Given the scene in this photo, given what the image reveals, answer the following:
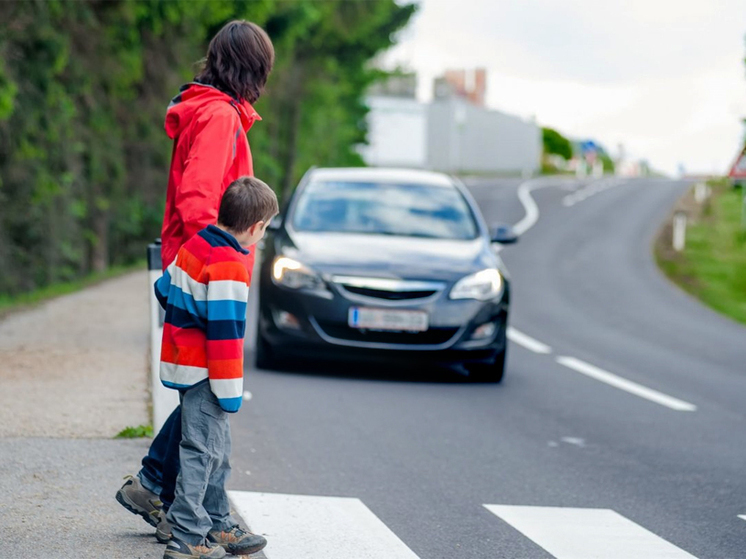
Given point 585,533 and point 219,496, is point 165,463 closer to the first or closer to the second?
point 219,496

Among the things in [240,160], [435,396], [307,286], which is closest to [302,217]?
[307,286]

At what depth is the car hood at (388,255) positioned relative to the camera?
9.45 m

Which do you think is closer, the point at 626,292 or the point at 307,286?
the point at 307,286

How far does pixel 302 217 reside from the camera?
34.6 feet

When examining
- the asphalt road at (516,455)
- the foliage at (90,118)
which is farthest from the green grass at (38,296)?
the asphalt road at (516,455)

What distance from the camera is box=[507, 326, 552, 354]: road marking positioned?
1280cm

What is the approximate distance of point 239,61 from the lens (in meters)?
4.82

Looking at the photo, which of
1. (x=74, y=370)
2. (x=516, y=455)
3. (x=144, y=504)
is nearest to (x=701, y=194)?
(x=74, y=370)

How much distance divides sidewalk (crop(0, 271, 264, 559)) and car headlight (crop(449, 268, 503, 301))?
7.64ft

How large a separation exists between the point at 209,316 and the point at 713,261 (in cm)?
2237

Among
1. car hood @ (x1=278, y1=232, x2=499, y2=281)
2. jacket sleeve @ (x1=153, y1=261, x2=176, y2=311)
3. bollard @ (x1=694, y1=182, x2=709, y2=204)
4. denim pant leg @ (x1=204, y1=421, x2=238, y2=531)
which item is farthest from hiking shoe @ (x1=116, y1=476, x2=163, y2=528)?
bollard @ (x1=694, y1=182, x2=709, y2=204)

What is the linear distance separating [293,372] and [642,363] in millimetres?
3870

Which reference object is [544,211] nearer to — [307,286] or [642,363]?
[642,363]

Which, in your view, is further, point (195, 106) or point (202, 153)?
point (195, 106)
